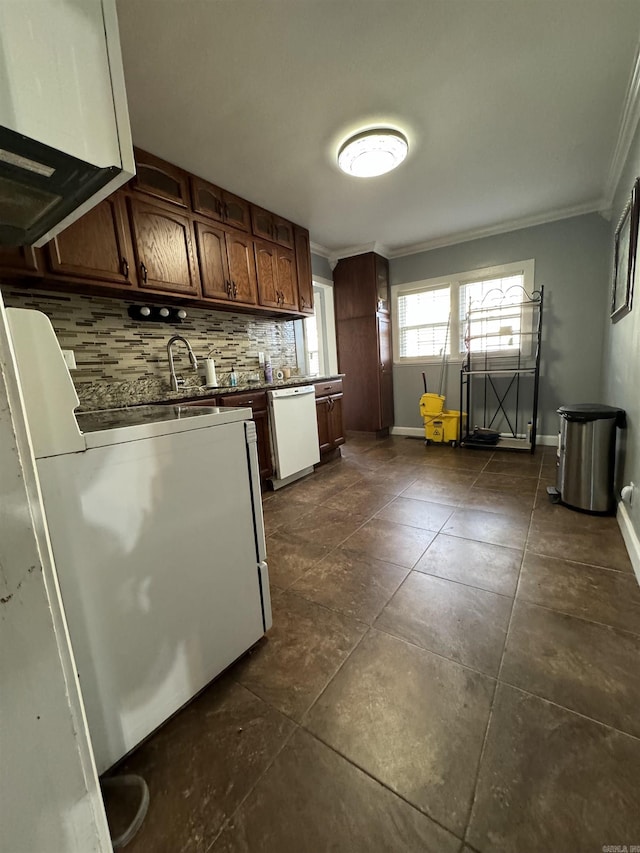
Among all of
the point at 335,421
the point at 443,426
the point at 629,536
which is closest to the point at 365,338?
the point at 335,421

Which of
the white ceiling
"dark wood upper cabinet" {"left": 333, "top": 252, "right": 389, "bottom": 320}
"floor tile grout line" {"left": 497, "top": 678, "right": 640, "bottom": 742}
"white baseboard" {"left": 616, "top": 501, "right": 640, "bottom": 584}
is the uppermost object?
the white ceiling

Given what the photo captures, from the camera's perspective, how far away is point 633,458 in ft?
5.98

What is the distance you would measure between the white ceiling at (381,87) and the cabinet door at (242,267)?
375 mm

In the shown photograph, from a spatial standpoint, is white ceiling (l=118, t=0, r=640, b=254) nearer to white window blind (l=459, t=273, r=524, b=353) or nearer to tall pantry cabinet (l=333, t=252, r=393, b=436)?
white window blind (l=459, t=273, r=524, b=353)

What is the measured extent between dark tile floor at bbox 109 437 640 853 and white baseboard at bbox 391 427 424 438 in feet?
9.31

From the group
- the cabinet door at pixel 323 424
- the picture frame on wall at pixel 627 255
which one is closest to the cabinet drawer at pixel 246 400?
the cabinet door at pixel 323 424

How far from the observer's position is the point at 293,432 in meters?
3.04

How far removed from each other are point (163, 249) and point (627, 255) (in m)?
3.09

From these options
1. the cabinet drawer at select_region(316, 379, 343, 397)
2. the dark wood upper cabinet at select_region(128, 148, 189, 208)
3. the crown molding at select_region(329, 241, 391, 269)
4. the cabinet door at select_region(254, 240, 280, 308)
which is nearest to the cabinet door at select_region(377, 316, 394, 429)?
the crown molding at select_region(329, 241, 391, 269)

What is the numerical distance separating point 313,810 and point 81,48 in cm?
188

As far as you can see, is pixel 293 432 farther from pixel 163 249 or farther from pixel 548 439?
pixel 548 439

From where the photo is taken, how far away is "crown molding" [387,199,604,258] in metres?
3.37

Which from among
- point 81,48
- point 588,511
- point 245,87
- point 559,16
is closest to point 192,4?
point 245,87

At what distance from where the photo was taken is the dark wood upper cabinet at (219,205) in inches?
99.3
